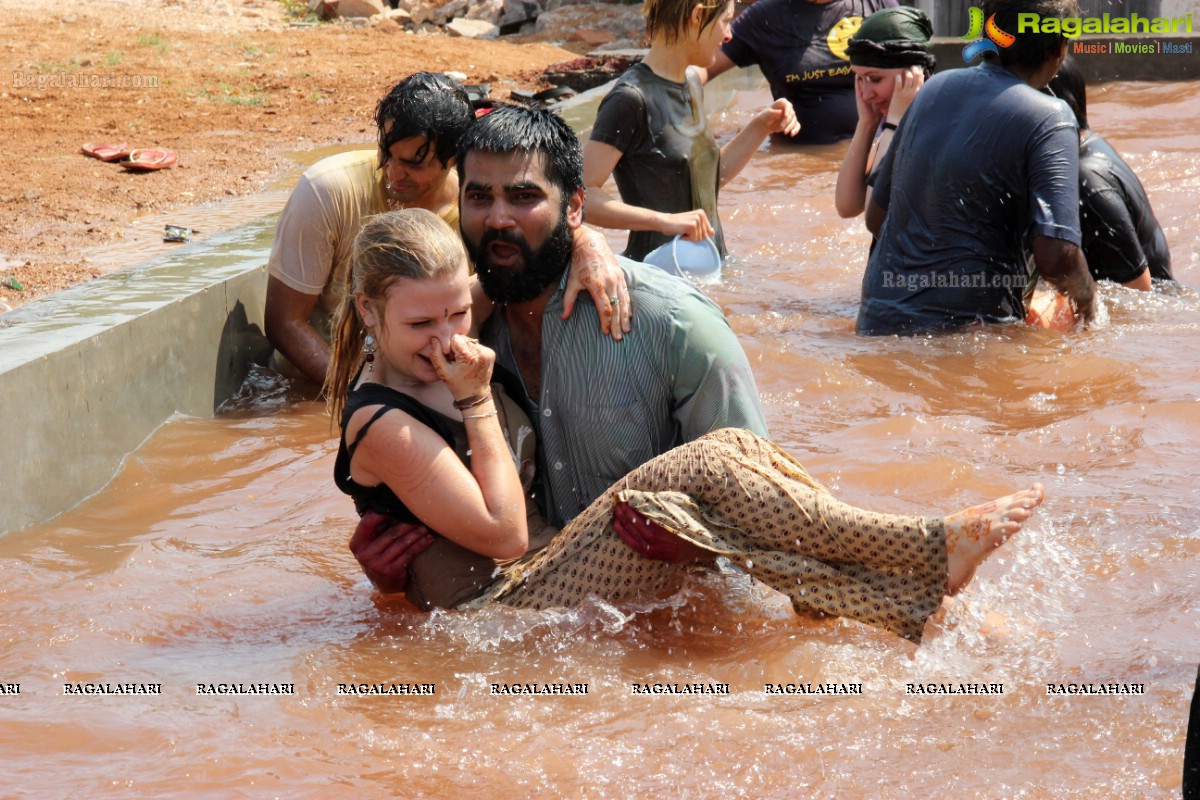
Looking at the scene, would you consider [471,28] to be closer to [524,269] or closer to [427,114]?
[427,114]

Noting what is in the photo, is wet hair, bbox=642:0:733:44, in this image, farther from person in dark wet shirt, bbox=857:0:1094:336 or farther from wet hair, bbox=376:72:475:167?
wet hair, bbox=376:72:475:167

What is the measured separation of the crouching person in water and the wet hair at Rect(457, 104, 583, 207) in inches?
10.3

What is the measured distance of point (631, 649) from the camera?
11.3 feet

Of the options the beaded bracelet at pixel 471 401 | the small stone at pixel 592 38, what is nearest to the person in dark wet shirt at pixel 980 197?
the beaded bracelet at pixel 471 401

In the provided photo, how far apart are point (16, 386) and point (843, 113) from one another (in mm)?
7276

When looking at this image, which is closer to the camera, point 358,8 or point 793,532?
point 793,532

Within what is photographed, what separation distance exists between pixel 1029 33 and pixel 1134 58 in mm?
8436

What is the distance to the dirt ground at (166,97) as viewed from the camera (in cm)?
729

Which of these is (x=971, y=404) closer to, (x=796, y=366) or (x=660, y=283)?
(x=796, y=366)

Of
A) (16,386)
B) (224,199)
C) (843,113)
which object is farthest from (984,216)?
(843,113)

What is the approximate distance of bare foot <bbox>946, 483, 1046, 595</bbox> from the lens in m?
3.10

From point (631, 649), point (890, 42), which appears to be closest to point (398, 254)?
point (631, 649)

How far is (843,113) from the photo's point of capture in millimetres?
10266

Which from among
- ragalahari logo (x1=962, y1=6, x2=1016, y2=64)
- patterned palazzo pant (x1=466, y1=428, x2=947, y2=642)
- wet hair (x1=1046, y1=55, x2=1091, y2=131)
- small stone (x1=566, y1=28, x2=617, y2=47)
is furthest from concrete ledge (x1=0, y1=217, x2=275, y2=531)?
small stone (x1=566, y1=28, x2=617, y2=47)
